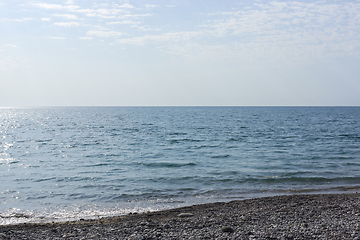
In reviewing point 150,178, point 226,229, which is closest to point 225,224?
point 226,229

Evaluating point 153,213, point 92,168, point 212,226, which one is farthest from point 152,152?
point 212,226

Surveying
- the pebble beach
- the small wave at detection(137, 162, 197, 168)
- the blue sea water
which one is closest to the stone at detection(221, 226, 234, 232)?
the pebble beach

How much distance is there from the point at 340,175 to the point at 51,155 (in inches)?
1036

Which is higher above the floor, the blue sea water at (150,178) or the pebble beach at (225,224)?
the pebble beach at (225,224)

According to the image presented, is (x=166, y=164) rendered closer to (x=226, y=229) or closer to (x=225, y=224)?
(x=225, y=224)

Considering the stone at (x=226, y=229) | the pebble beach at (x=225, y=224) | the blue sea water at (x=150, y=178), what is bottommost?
the blue sea water at (x=150, y=178)

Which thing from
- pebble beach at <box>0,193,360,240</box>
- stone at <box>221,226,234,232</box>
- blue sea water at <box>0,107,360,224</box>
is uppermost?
stone at <box>221,226,234,232</box>

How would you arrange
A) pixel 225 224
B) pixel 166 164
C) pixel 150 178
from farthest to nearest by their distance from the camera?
pixel 166 164 → pixel 150 178 → pixel 225 224

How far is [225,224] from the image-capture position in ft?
32.2

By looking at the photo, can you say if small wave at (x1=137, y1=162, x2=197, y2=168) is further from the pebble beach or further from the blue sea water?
the pebble beach

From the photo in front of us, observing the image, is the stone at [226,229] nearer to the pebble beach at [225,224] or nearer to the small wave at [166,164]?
the pebble beach at [225,224]

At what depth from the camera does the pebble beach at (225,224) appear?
8750 mm

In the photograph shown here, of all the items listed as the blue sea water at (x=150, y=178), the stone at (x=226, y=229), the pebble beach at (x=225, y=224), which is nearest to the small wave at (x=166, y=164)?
the blue sea water at (x=150, y=178)

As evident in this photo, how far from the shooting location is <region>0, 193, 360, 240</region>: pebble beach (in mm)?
8750
